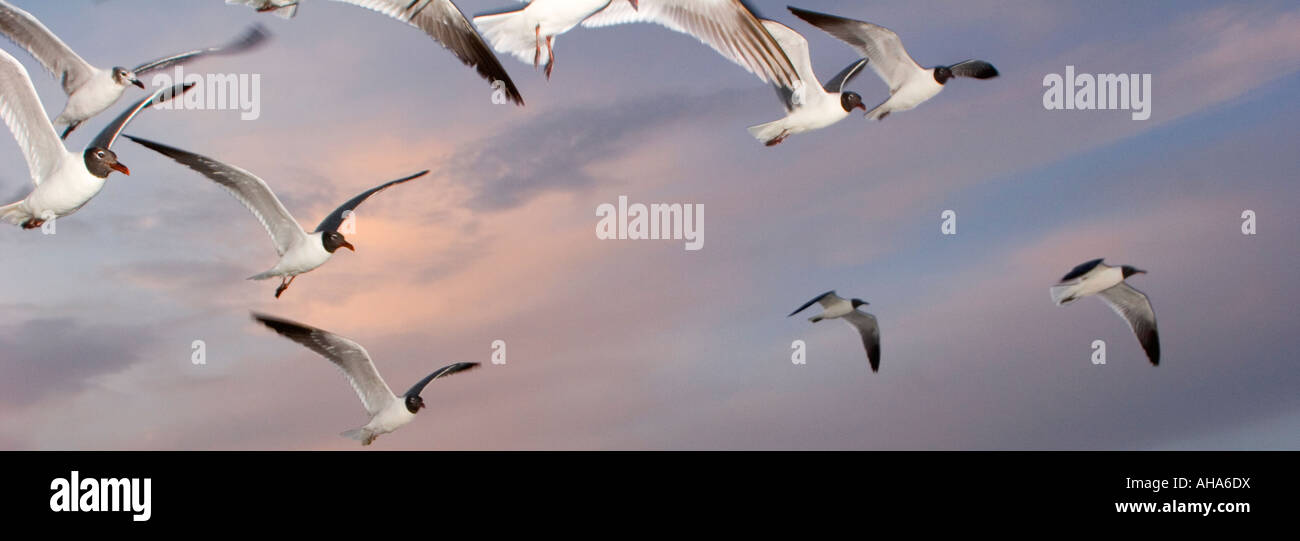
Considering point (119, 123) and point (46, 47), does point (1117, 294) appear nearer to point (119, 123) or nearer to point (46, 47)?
point (119, 123)

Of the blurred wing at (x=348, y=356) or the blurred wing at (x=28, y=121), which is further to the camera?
the blurred wing at (x=348, y=356)

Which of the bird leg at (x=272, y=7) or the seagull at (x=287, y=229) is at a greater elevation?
the bird leg at (x=272, y=7)

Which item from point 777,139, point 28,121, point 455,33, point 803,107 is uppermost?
point 455,33

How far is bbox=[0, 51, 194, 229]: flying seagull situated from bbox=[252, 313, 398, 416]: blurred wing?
151cm

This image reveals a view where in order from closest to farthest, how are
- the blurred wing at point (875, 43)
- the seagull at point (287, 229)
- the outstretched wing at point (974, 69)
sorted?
the seagull at point (287, 229), the blurred wing at point (875, 43), the outstretched wing at point (974, 69)

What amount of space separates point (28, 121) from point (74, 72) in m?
1.62

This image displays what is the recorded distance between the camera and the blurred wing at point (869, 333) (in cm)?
1291

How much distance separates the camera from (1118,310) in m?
12.2

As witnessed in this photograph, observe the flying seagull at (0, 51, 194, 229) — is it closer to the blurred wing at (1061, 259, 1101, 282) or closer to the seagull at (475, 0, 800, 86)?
the seagull at (475, 0, 800, 86)

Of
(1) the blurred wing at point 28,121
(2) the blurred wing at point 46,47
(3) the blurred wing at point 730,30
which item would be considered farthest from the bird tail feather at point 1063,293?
(2) the blurred wing at point 46,47

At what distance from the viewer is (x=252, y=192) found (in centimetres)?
863

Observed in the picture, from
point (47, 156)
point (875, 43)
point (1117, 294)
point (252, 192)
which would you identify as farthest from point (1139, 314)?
point (47, 156)

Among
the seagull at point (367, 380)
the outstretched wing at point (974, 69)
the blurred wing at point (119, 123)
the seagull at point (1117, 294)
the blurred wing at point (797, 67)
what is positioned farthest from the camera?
the seagull at point (1117, 294)

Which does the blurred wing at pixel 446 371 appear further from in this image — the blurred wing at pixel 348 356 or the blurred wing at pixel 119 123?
the blurred wing at pixel 119 123
